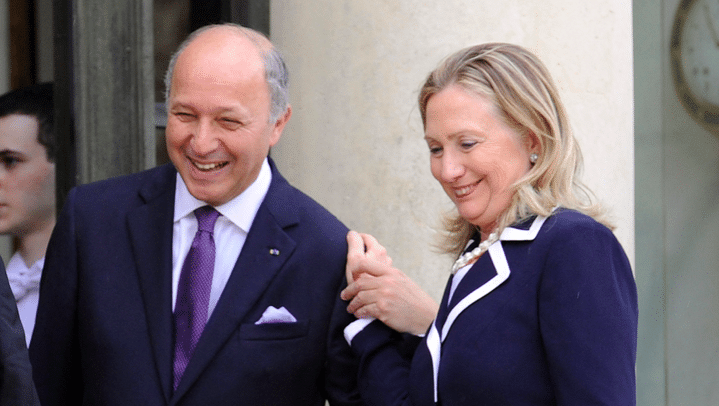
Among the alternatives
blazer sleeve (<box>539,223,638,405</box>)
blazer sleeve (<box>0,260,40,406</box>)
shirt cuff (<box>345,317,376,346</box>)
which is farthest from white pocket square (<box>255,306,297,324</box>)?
blazer sleeve (<box>0,260,40,406</box>)

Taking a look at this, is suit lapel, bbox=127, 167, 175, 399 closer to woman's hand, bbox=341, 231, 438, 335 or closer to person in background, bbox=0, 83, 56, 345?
woman's hand, bbox=341, 231, 438, 335

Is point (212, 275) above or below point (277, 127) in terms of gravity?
below

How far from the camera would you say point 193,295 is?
2578 millimetres

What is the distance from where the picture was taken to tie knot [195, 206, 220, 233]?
2.65 meters

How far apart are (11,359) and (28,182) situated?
8.00 ft

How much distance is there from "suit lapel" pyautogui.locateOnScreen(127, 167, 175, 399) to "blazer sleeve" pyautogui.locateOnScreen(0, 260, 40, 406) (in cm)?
86

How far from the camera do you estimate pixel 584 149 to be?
12.8 ft

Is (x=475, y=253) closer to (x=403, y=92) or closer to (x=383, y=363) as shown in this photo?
(x=383, y=363)

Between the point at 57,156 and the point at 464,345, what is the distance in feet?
6.45

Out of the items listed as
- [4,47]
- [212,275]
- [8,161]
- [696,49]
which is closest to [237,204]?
[212,275]

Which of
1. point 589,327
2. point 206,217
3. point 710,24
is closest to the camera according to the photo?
point 589,327

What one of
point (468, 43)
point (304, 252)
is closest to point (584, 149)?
point (468, 43)

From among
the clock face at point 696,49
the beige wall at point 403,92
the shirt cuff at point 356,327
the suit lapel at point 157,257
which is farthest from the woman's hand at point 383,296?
the clock face at point 696,49

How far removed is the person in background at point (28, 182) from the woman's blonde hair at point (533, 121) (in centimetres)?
220
